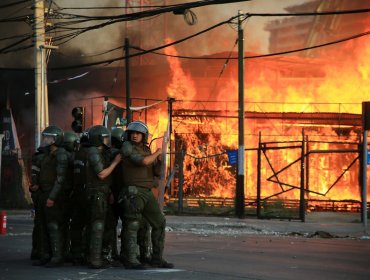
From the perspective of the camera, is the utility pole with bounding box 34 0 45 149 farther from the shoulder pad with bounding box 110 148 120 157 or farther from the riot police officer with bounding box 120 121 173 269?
the riot police officer with bounding box 120 121 173 269

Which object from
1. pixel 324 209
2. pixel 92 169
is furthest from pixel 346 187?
pixel 92 169

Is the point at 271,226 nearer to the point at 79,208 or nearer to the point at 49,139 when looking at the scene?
the point at 79,208

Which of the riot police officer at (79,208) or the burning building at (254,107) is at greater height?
the burning building at (254,107)

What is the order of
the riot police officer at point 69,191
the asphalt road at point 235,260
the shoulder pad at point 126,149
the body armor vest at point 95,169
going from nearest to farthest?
the asphalt road at point 235,260 → the shoulder pad at point 126,149 → the body armor vest at point 95,169 → the riot police officer at point 69,191

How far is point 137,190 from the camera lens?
29.3ft

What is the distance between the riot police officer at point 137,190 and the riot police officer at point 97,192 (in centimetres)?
19

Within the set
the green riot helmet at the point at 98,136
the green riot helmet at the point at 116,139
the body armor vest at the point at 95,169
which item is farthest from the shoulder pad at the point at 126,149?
the green riot helmet at the point at 116,139

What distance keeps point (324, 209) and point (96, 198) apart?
17.4m

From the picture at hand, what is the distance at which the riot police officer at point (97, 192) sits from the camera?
8.97 meters

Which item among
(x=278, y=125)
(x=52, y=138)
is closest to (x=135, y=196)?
(x=52, y=138)

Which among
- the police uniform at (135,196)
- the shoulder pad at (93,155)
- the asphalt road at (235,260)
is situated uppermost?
the shoulder pad at (93,155)

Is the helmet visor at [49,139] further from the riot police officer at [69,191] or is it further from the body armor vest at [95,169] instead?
the body armor vest at [95,169]

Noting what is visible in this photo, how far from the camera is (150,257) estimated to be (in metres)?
9.48

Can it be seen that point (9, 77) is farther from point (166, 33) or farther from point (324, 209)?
point (324, 209)
